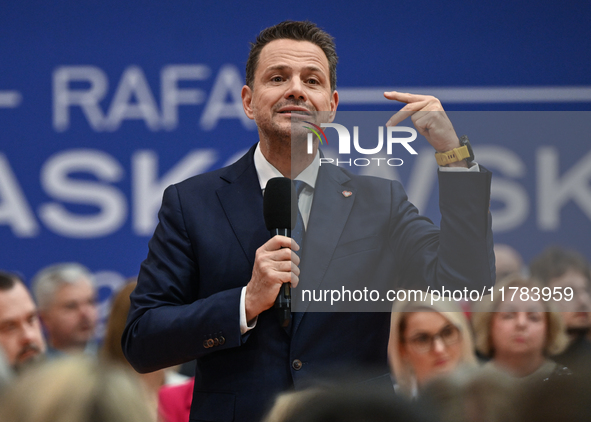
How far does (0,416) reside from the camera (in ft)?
3.35

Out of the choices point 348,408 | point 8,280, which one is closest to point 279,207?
point 348,408

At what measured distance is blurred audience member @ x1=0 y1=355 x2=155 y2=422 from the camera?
988mm

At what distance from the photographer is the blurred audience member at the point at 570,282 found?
5.57 feet

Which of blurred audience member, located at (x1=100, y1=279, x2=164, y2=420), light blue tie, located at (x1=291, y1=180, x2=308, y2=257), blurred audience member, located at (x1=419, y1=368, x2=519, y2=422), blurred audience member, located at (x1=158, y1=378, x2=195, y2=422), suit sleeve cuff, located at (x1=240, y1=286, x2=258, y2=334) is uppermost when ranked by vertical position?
light blue tie, located at (x1=291, y1=180, x2=308, y2=257)

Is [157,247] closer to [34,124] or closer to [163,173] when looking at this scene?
[163,173]

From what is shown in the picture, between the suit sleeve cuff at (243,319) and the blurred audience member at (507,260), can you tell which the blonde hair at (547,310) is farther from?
the suit sleeve cuff at (243,319)

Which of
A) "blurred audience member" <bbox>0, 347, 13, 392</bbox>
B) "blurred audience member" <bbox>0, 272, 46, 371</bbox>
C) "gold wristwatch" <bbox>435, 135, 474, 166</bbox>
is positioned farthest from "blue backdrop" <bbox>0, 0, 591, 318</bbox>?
"gold wristwatch" <bbox>435, 135, 474, 166</bbox>

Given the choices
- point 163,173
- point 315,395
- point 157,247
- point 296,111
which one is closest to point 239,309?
point 157,247

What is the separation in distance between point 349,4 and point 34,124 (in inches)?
86.1

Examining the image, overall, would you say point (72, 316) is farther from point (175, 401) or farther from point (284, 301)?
point (284, 301)

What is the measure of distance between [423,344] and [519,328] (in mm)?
924

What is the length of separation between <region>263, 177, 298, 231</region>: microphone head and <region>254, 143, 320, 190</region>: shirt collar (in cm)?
14

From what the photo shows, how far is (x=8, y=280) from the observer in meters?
3.91

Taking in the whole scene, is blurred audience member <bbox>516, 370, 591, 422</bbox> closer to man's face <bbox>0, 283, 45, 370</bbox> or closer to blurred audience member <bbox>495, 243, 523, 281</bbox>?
blurred audience member <bbox>495, 243, 523, 281</bbox>
